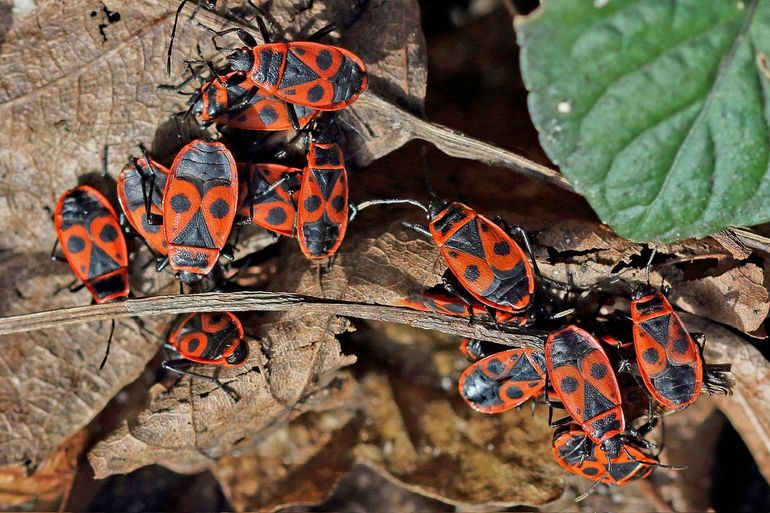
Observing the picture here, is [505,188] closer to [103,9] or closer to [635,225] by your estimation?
[635,225]

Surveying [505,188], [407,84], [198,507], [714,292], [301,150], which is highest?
[407,84]

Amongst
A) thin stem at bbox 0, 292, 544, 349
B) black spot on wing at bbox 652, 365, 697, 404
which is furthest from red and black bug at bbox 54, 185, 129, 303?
black spot on wing at bbox 652, 365, 697, 404

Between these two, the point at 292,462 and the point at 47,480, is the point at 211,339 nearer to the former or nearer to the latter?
the point at 292,462

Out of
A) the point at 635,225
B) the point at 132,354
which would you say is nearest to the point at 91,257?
the point at 132,354

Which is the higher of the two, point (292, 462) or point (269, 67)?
point (269, 67)

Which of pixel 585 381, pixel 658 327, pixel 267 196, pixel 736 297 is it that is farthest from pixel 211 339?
pixel 736 297

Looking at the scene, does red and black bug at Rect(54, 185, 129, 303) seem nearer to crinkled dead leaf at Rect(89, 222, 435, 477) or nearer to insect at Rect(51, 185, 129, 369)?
insect at Rect(51, 185, 129, 369)

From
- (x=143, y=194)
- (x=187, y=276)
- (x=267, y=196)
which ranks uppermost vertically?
(x=143, y=194)
